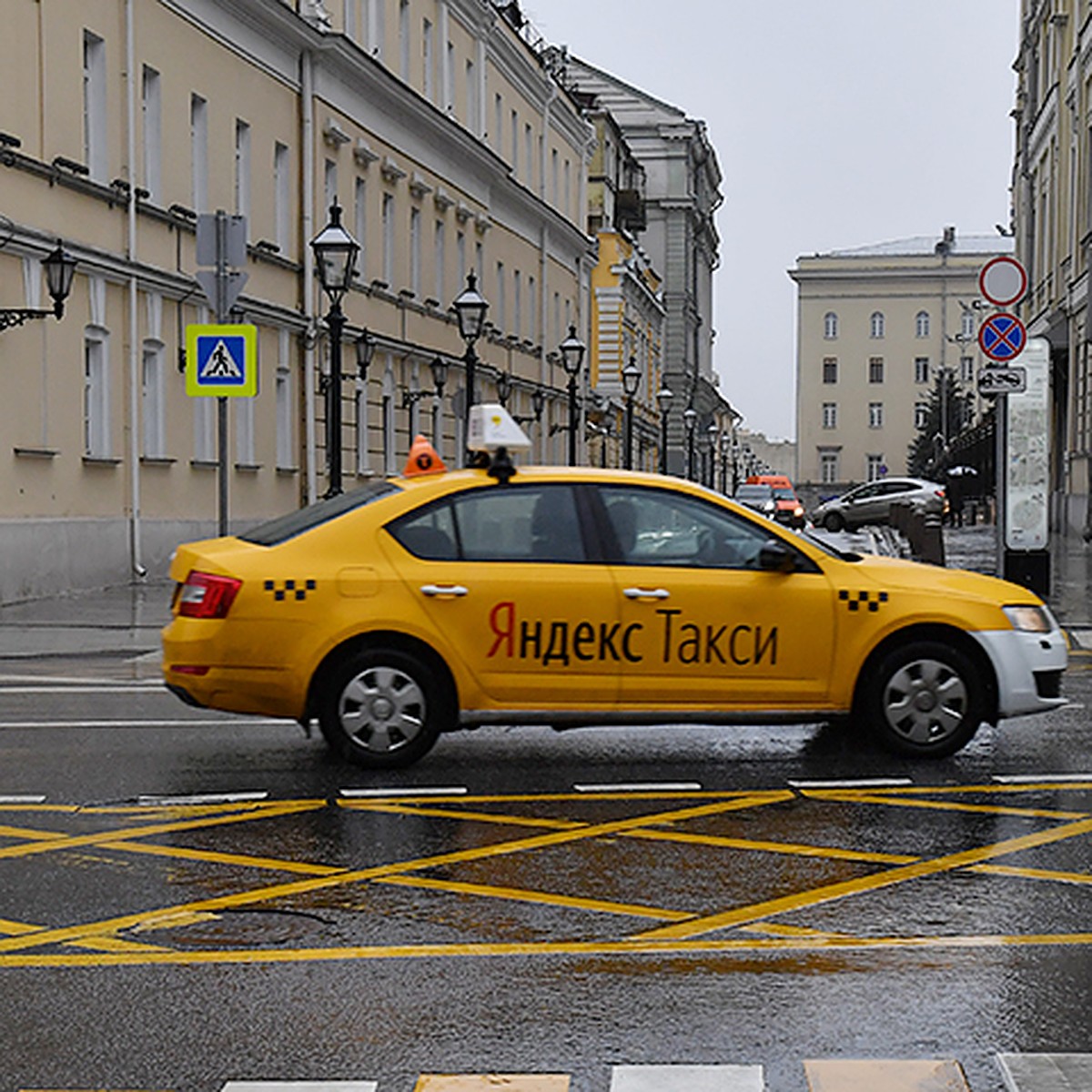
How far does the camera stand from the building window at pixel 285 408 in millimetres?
33281

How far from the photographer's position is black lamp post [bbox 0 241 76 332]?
847 inches

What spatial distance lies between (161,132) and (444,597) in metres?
19.4

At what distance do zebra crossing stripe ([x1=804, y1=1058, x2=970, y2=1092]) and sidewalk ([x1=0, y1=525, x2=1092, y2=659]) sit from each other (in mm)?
10624

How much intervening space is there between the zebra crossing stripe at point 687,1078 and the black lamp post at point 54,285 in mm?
17484

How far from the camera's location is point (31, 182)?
75.2 ft

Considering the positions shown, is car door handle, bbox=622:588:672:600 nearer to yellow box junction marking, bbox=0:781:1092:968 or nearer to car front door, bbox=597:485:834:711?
car front door, bbox=597:485:834:711

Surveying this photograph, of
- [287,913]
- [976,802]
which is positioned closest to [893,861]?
[976,802]

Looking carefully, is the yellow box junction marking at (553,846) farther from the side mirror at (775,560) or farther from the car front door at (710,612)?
the side mirror at (775,560)

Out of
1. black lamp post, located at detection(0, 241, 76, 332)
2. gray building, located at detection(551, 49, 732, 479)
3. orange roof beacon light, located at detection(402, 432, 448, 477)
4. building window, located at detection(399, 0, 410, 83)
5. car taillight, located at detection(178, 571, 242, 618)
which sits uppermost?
gray building, located at detection(551, 49, 732, 479)

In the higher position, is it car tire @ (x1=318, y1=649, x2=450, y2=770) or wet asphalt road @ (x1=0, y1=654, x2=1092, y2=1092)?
car tire @ (x1=318, y1=649, x2=450, y2=770)

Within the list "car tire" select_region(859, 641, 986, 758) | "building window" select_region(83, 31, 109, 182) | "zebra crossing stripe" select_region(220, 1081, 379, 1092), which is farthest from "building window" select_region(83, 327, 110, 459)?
"zebra crossing stripe" select_region(220, 1081, 379, 1092)

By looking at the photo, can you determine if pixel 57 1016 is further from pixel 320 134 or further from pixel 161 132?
pixel 320 134

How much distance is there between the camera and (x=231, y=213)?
1220 inches

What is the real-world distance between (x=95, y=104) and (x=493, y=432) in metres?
16.8
